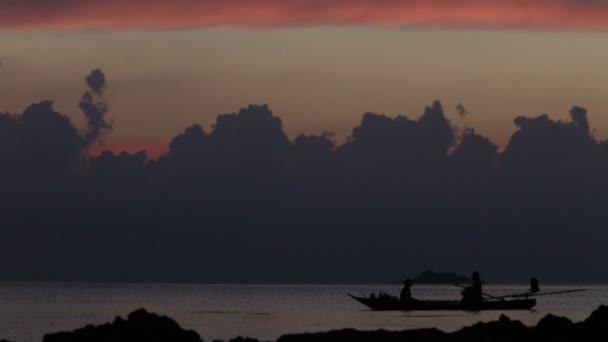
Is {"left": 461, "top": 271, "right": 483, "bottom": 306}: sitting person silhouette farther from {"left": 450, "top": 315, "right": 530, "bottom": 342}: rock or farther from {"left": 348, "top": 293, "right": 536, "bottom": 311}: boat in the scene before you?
{"left": 450, "top": 315, "right": 530, "bottom": 342}: rock

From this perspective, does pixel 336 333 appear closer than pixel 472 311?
Yes

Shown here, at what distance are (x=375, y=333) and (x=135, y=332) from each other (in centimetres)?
1026

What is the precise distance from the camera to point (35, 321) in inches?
3723

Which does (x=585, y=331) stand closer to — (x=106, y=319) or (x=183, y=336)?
(x=183, y=336)

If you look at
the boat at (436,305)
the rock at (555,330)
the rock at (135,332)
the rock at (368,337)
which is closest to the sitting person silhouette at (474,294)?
the boat at (436,305)

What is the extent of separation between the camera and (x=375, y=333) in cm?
5194

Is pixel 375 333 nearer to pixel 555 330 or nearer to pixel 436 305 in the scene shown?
pixel 555 330

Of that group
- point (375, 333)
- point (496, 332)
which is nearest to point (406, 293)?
point (496, 332)

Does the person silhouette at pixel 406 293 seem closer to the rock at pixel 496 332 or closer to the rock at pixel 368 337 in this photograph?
the rock at pixel 496 332

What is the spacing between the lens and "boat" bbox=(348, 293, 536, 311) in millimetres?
92375

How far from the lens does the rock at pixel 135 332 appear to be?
156ft

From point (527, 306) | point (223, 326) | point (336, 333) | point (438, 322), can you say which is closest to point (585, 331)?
point (336, 333)

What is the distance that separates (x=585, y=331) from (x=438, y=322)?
31858mm

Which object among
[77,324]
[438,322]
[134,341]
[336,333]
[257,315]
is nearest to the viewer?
[134,341]
